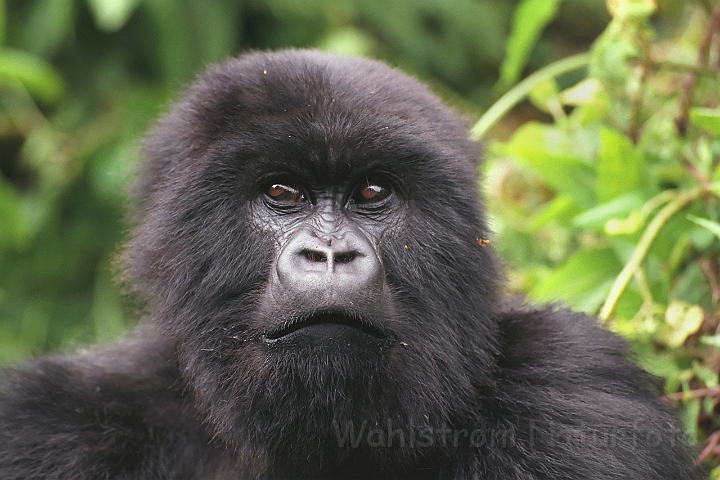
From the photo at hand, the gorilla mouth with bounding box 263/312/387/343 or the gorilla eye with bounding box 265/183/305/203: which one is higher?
the gorilla eye with bounding box 265/183/305/203

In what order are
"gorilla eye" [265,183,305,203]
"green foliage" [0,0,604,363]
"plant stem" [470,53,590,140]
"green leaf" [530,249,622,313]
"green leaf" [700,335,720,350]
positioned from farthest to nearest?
"green foliage" [0,0,604,363] → "plant stem" [470,53,590,140] → "green leaf" [530,249,622,313] → "green leaf" [700,335,720,350] → "gorilla eye" [265,183,305,203]

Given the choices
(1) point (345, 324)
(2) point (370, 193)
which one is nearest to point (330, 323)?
(1) point (345, 324)

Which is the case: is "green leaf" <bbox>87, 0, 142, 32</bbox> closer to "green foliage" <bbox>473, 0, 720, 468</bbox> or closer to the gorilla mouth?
"green foliage" <bbox>473, 0, 720, 468</bbox>

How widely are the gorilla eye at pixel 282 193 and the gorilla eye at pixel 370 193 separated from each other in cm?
17

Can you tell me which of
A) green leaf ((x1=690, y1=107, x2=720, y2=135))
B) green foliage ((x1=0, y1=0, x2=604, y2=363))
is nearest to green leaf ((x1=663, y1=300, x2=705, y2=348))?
green leaf ((x1=690, y1=107, x2=720, y2=135))

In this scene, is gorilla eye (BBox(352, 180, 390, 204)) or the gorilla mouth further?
gorilla eye (BBox(352, 180, 390, 204))

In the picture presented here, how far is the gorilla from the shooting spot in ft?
7.33

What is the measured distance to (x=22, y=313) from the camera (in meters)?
5.65

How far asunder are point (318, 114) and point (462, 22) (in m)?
3.84

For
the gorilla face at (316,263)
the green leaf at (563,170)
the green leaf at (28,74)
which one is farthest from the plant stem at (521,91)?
the green leaf at (28,74)

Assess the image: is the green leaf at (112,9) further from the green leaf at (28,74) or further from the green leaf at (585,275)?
the green leaf at (585,275)

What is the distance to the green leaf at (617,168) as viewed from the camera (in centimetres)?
290

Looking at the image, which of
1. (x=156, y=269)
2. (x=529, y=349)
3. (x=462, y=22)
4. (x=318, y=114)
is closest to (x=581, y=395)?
(x=529, y=349)

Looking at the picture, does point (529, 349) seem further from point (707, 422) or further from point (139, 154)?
point (139, 154)
